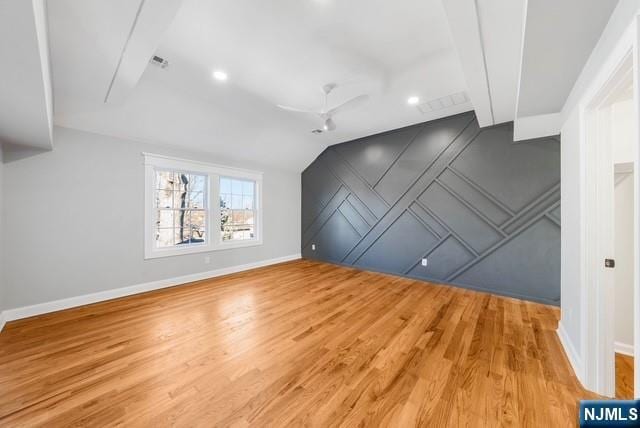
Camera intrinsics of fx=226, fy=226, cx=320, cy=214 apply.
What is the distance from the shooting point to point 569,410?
4.57 feet

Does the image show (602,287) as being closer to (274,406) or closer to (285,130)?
(274,406)

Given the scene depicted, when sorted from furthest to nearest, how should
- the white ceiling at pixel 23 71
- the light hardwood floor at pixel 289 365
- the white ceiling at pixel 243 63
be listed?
1. the white ceiling at pixel 243 63
2. the light hardwood floor at pixel 289 365
3. the white ceiling at pixel 23 71

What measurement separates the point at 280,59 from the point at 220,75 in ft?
2.57

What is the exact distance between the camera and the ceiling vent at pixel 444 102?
315 centimetres

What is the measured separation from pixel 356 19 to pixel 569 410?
10.4 ft

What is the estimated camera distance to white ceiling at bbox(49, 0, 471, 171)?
1.75m

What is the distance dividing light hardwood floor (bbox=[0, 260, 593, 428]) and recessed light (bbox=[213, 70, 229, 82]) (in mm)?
2845

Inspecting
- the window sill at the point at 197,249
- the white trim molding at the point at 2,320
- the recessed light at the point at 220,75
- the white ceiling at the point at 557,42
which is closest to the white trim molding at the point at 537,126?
the white ceiling at the point at 557,42

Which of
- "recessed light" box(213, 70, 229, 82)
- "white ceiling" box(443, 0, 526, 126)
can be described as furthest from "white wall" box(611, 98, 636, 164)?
"recessed light" box(213, 70, 229, 82)

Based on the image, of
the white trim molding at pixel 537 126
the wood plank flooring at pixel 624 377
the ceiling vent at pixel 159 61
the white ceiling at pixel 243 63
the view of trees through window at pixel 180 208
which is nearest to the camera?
the wood plank flooring at pixel 624 377

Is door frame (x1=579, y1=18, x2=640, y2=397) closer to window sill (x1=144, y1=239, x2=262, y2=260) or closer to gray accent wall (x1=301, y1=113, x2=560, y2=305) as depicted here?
gray accent wall (x1=301, y1=113, x2=560, y2=305)

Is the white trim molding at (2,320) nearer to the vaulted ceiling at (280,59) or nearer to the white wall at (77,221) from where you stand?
the white wall at (77,221)

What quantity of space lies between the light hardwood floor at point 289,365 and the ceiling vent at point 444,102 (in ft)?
9.42

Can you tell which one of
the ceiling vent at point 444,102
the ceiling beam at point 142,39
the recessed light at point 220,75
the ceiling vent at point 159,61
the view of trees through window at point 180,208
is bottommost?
the view of trees through window at point 180,208
